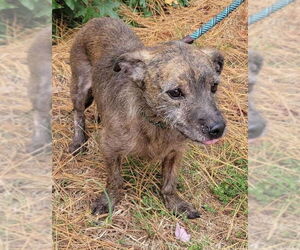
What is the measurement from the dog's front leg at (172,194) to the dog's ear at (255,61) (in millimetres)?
2142

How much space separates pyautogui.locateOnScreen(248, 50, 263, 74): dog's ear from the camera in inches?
69.2

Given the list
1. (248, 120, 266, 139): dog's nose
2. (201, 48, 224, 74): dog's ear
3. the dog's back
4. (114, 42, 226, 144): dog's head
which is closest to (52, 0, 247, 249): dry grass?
the dog's back

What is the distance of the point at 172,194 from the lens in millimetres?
3990

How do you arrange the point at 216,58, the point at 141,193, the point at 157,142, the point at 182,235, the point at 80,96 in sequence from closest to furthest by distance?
the point at 216,58, the point at 157,142, the point at 182,235, the point at 141,193, the point at 80,96

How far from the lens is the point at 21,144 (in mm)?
1808

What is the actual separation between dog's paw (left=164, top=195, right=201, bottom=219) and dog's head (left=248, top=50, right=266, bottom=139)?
213 cm

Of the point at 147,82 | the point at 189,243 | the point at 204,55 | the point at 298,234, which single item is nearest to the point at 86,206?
the point at 189,243

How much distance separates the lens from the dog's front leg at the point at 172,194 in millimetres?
3910

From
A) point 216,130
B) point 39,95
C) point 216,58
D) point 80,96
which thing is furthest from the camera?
point 80,96

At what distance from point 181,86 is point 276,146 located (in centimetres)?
118

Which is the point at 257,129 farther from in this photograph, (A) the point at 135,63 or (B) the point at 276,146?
(A) the point at 135,63

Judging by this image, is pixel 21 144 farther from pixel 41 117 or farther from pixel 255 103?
pixel 255 103

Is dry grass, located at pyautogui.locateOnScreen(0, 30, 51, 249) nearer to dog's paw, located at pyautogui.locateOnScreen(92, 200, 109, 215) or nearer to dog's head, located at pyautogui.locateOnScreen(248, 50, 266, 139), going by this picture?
dog's head, located at pyautogui.locateOnScreen(248, 50, 266, 139)

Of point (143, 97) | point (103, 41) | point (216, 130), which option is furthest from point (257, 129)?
point (103, 41)
